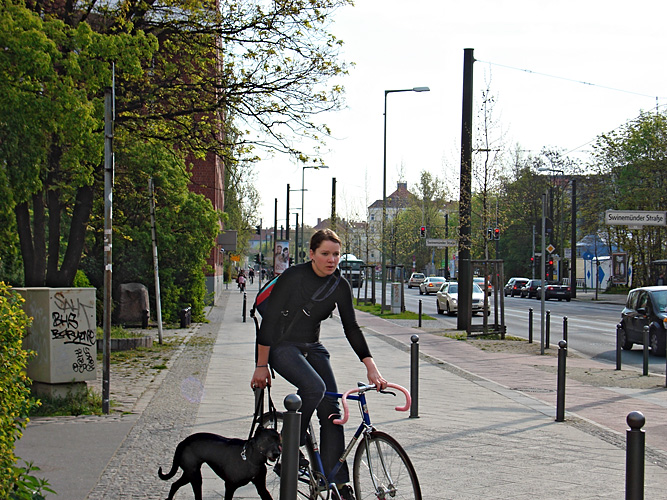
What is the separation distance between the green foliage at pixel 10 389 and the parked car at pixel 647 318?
50.1 feet

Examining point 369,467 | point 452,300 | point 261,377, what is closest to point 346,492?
point 369,467

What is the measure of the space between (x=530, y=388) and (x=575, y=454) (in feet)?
15.7

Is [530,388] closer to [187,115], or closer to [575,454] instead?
[575,454]

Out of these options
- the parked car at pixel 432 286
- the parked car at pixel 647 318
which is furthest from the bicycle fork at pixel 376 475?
the parked car at pixel 432 286

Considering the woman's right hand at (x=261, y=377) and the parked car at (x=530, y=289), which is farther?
the parked car at (x=530, y=289)

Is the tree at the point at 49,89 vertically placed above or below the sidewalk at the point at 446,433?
above

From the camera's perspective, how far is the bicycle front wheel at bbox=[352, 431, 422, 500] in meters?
4.39

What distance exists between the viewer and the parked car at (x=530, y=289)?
204 feet

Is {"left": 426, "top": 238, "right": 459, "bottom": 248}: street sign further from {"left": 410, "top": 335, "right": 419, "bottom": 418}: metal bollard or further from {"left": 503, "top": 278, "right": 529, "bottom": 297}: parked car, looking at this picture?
{"left": 503, "top": 278, "right": 529, "bottom": 297}: parked car

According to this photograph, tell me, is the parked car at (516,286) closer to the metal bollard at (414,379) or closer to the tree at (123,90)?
the tree at (123,90)

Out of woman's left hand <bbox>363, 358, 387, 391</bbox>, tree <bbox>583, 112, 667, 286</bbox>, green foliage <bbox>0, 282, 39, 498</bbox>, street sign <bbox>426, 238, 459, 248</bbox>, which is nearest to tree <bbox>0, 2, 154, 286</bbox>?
green foliage <bbox>0, 282, 39, 498</bbox>

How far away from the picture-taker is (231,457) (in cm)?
477

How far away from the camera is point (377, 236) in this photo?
47562 millimetres

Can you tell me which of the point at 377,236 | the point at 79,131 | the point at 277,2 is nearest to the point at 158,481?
the point at 79,131
